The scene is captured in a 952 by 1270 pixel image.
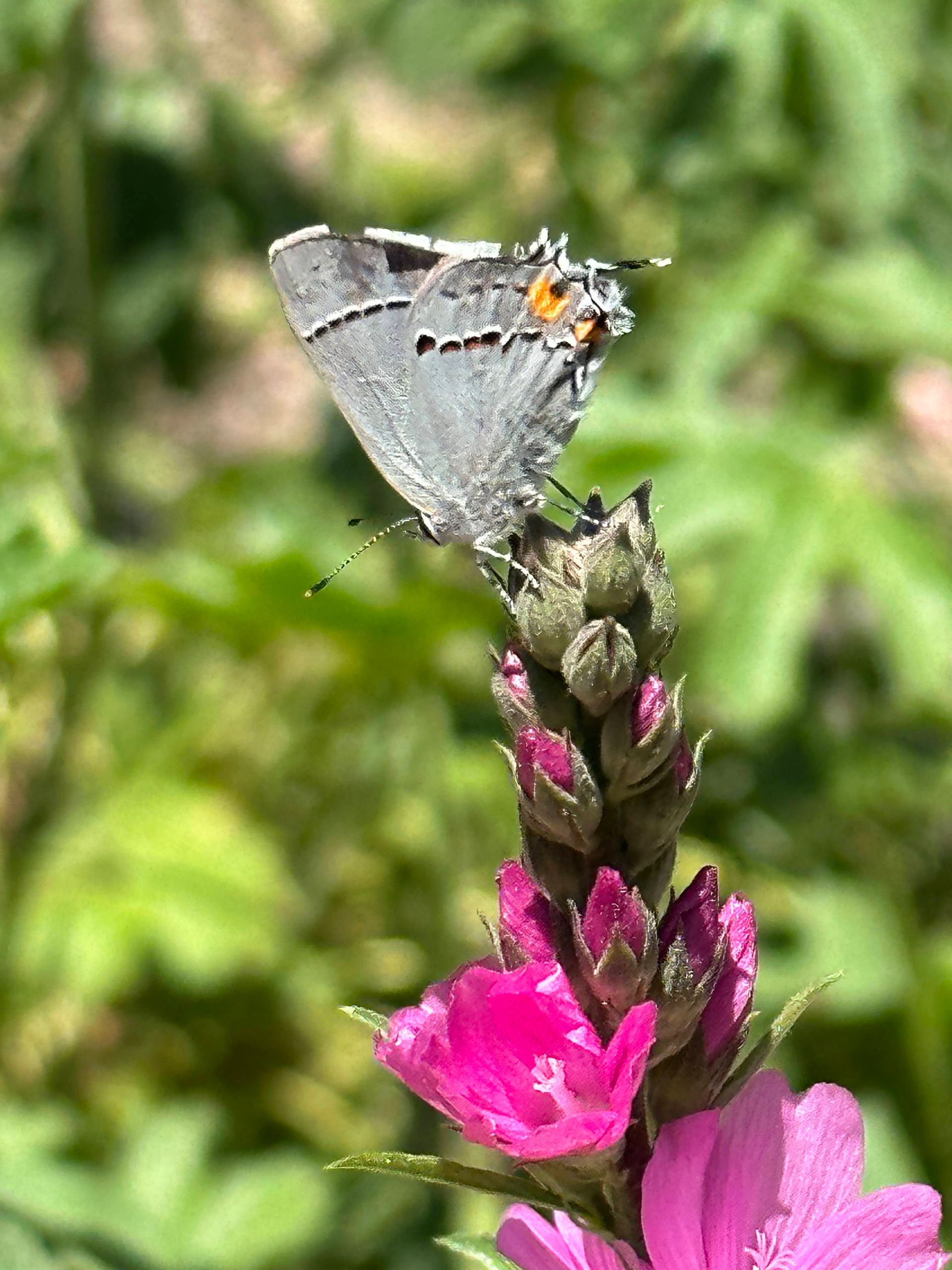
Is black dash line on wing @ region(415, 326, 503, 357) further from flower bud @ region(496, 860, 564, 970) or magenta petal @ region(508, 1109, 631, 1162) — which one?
magenta petal @ region(508, 1109, 631, 1162)

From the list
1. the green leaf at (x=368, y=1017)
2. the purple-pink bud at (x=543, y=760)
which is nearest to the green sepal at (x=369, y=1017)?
the green leaf at (x=368, y=1017)

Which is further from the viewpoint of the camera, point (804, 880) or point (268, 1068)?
point (268, 1068)

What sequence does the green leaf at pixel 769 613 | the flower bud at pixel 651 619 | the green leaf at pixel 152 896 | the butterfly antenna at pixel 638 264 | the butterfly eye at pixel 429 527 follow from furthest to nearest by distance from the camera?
the green leaf at pixel 152 896, the green leaf at pixel 769 613, the butterfly eye at pixel 429 527, the butterfly antenna at pixel 638 264, the flower bud at pixel 651 619

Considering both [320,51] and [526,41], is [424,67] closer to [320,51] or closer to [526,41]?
Answer: [526,41]

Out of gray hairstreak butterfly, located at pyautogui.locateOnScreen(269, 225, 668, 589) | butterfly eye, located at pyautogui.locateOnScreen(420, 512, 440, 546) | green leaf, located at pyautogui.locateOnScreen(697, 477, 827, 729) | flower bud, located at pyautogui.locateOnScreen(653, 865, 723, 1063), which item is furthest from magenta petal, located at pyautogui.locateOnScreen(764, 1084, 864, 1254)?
green leaf, located at pyautogui.locateOnScreen(697, 477, 827, 729)

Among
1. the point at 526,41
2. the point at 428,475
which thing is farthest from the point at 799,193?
the point at 428,475

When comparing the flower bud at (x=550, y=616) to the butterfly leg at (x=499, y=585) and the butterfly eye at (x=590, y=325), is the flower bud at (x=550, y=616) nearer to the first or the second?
the butterfly leg at (x=499, y=585)

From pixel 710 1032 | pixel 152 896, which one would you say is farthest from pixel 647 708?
pixel 152 896
